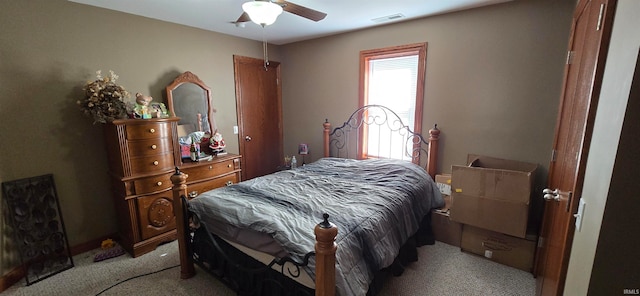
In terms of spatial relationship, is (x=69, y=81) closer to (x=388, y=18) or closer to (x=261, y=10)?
(x=261, y=10)

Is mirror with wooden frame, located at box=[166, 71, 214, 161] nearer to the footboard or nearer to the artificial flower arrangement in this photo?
the artificial flower arrangement

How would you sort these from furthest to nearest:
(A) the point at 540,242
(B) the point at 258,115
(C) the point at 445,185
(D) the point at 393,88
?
(B) the point at 258,115 → (D) the point at 393,88 → (C) the point at 445,185 → (A) the point at 540,242

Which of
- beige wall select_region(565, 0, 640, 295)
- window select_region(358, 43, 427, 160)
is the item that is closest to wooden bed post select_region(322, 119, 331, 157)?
window select_region(358, 43, 427, 160)

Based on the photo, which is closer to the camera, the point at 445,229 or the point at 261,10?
the point at 261,10

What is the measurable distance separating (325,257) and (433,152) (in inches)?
89.0

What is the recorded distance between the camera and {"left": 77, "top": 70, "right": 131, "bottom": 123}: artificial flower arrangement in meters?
2.38

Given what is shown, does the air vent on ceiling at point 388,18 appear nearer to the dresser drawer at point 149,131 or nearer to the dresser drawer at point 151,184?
the dresser drawer at point 149,131

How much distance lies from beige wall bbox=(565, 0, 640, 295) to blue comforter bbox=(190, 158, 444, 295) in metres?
1.02

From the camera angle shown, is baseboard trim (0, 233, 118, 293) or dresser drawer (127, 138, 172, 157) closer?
baseboard trim (0, 233, 118, 293)

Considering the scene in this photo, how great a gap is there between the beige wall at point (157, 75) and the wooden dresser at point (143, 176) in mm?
327

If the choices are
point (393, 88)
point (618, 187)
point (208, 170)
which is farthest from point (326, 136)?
point (618, 187)

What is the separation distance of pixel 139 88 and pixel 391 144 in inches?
123

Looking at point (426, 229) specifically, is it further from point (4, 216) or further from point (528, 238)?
point (4, 216)

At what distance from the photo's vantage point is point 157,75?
9.87 ft
